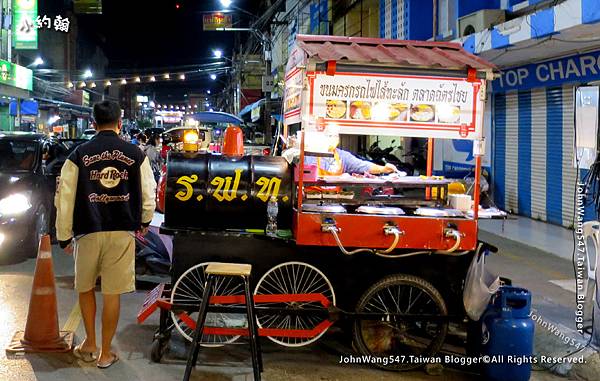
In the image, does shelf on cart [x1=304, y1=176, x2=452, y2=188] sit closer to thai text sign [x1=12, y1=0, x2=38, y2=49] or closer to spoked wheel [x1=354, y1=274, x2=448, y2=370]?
spoked wheel [x1=354, y1=274, x2=448, y2=370]

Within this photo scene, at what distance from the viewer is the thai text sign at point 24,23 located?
926 inches

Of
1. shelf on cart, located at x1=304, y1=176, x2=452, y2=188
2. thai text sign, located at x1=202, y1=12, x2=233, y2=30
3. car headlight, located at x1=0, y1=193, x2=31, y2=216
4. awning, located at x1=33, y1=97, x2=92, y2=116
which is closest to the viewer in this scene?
shelf on cart, located at x1=304, y1=176, x2=452, y2=188

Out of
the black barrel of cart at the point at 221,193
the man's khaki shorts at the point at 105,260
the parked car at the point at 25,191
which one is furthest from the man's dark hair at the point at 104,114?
the parked car at the point at 25,191

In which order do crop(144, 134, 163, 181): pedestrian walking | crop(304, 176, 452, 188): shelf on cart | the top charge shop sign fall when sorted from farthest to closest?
crop(144, 134, 163, 181): pedestrian walking
the top charge shop sign
crop(304, 176, 452, 188): shelf on cart

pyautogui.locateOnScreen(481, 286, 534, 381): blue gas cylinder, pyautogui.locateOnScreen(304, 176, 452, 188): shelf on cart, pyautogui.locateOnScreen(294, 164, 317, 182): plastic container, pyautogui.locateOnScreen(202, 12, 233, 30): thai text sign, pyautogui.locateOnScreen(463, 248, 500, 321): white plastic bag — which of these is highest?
pyautogui.locateOnScreen(202, 12, 233, 30): thai text sign

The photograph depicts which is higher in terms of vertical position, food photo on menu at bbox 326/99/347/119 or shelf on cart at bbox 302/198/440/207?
food photo on menu at bbox 326/99/347/119

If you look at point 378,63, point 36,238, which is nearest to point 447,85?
point 378,63

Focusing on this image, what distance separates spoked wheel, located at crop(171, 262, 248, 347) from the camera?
5.23 meters

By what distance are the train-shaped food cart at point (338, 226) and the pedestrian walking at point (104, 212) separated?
420 millimetres

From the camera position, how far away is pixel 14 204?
843 centimetres

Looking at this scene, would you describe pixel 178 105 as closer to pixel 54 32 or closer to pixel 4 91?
pixel 54 32

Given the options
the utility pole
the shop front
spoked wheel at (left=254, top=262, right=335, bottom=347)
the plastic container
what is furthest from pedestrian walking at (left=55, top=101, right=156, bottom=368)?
the utility pole

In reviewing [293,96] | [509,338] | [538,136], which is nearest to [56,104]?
[538,136]

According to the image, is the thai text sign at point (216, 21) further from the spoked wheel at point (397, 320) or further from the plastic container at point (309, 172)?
the spoked wheel at point (397, 320)
